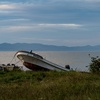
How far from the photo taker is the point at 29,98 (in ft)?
25.1

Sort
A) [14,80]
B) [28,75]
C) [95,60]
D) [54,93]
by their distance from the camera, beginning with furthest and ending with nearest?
[95,60] → [28,75] → [14,80] → [54,93]

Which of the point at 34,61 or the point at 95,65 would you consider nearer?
the point at 95,65

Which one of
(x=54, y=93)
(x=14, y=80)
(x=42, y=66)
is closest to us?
(x=54, y=93)

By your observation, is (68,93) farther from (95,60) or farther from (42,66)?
(42,66)

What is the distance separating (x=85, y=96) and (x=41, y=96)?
3.14ft

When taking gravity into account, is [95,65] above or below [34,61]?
above

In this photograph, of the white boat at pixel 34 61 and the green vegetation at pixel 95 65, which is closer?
the green vegetation at pixel 95 65

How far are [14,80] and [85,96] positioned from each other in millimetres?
6660

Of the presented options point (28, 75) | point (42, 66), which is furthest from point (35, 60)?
point (28, 75)

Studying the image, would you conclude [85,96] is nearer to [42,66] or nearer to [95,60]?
[95,60]

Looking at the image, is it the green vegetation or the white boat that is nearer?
the green vegetation

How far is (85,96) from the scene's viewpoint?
7531 millimetres

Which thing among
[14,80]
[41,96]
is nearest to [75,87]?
[41,96]

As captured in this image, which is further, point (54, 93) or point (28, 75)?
point (28, 75)
